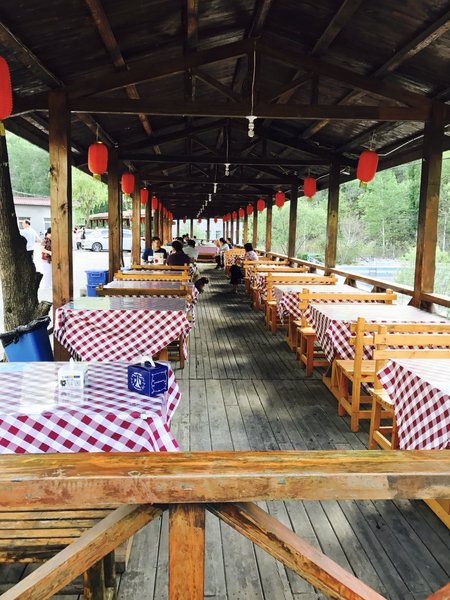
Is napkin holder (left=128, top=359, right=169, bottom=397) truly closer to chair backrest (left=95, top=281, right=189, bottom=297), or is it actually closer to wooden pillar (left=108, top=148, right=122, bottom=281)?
chair backrest (left=95, top=281, right=189, bottom=297)

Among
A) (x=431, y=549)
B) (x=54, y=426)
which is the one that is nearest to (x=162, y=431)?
(x=54, y=426)

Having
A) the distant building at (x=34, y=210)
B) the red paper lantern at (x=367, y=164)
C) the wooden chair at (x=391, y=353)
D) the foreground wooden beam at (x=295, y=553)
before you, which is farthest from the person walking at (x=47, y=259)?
the distant building at (x=34, y=210)

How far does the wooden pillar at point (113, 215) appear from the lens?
26.4 feet

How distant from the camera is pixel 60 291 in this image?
502 centimetres

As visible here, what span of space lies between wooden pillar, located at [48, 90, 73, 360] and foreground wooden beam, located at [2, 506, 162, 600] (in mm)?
4150

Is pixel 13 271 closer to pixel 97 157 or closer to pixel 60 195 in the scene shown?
pixel 60 195

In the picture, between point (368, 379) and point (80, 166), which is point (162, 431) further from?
point (80, 166)

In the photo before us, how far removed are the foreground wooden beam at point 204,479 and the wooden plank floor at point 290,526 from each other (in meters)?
1.18

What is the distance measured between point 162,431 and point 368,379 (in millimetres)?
2089

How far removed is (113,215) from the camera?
8.16 m

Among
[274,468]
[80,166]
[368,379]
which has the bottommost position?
[368,379]

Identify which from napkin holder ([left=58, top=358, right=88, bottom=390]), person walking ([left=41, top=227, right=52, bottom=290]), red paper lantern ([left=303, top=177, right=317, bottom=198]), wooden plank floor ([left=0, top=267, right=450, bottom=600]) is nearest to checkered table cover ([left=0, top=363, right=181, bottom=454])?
napkin holder ([left=58, top=358, right=88, bottom=390])

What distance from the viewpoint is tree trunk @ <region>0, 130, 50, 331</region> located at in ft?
15.5

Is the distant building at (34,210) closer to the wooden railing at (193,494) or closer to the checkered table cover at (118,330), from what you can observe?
the checkered table cover at (118,330)
